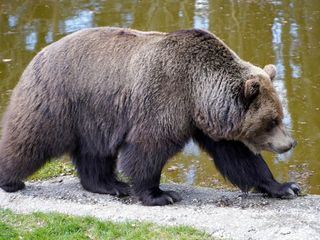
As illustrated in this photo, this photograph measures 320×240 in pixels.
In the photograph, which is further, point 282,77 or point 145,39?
point 282,77

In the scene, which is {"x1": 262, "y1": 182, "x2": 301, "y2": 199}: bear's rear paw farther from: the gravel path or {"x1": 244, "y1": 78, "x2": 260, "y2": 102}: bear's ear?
{"x1": 244, "y1": 78, "x2": 260, "y2": 102}: bear's ear

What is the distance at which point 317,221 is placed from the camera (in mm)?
6633

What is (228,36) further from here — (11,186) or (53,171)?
(11,186)

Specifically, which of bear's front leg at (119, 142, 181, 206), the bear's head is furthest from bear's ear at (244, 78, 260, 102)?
bear's front leg at (119, 142, 181, 206)

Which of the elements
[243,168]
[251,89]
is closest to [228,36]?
[243,168]

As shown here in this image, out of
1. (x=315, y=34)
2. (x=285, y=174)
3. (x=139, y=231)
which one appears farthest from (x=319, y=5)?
Answer: (x=139, y=231)

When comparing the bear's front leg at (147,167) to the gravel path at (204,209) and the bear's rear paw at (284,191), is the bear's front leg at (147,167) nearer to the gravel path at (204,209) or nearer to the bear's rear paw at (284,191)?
the gravel path at (204,209)

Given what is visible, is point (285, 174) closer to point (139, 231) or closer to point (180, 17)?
point (139, 231)

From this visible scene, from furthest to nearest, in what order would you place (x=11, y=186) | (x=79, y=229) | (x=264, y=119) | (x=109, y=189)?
(x=109, y=189) < (x=11, y=186) < (x=264, y=119) < (x=79, y=229)

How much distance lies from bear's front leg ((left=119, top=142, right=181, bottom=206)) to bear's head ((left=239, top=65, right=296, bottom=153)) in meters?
0.83

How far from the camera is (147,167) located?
718 cm

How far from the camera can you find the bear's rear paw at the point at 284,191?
744 centimetres

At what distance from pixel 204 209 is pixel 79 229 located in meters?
1.37

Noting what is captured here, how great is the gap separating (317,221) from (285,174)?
3868mm
